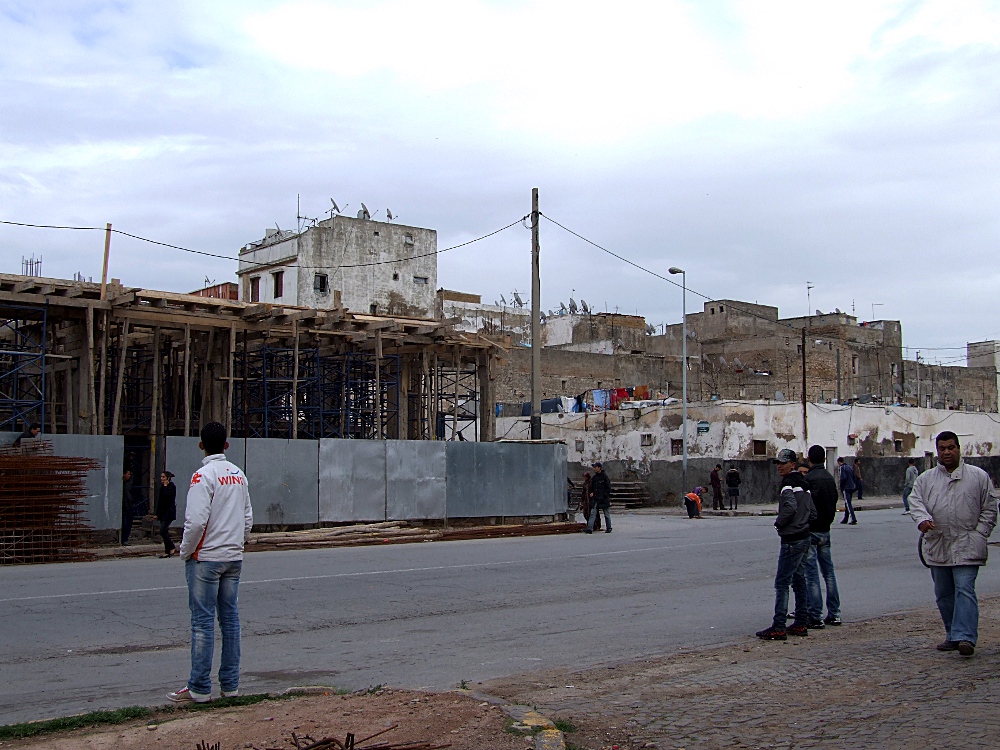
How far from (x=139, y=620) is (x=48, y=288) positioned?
12791 millimetres

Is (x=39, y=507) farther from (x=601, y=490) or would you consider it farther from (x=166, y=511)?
(x=601, y=490)

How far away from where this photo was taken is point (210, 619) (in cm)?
688

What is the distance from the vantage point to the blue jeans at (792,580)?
946 centimetres

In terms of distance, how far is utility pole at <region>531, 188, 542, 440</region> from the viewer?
28.8 meters

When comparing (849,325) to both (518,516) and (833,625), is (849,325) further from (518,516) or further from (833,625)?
(833,625)

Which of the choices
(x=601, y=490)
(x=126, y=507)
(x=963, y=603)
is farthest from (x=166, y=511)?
(x=963, y=603)

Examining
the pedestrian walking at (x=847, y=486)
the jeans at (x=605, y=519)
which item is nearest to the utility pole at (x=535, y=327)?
the jeans at (x=605, y=519)

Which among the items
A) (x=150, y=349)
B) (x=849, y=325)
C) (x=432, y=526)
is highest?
(x=849, y=325)

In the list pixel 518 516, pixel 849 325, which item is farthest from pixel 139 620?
pixel 849 325

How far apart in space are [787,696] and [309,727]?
10.9ft

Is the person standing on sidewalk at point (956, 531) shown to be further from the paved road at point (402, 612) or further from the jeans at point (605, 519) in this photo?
the jeans at point (605, 519)

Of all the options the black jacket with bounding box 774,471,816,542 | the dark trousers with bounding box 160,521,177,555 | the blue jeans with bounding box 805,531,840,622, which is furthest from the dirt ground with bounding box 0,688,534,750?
the dark trousers with bounding box 160,521,177,555

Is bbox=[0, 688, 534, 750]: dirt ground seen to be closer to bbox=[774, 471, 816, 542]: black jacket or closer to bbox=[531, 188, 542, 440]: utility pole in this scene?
bbox=[774, 471, 816, 542]: black jacket

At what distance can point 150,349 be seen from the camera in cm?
2966
